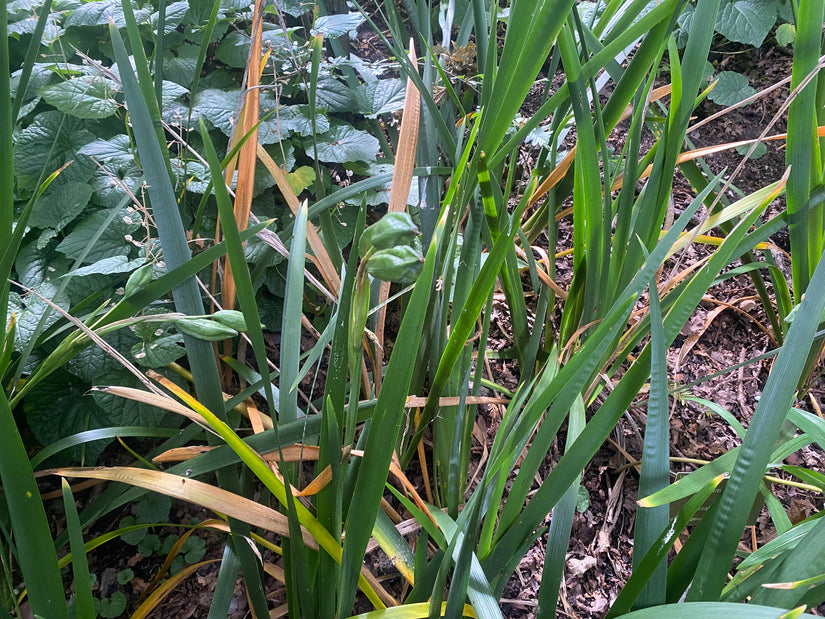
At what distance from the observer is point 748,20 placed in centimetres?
129

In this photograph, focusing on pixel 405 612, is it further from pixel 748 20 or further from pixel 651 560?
pixel 748 20

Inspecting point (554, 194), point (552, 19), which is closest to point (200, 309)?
point (552, 19)

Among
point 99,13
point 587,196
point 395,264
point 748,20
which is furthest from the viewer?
point 748,20

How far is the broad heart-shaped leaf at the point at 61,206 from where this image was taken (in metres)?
0.85

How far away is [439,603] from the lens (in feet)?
1.75

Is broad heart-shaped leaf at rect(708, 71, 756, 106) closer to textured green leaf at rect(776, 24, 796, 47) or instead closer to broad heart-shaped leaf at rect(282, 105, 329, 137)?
textured green leaf at rect(776, 24, 796, 47)

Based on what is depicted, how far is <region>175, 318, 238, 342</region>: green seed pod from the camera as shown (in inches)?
21.2

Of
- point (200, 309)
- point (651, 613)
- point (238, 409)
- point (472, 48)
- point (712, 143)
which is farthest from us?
point (712, 143)

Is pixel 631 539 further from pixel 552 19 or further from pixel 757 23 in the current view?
pixel 757 23

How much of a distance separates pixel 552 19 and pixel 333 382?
1.20ft

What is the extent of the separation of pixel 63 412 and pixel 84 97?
0.51 metres

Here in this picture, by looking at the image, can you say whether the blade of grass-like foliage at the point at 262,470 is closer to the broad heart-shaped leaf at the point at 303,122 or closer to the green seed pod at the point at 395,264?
the green seed pod at the point at 395,264

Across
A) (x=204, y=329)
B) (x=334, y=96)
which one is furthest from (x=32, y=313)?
(x=334, y=96)

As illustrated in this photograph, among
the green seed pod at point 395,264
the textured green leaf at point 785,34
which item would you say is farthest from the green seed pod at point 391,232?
the textured green leaf at point 785,34
